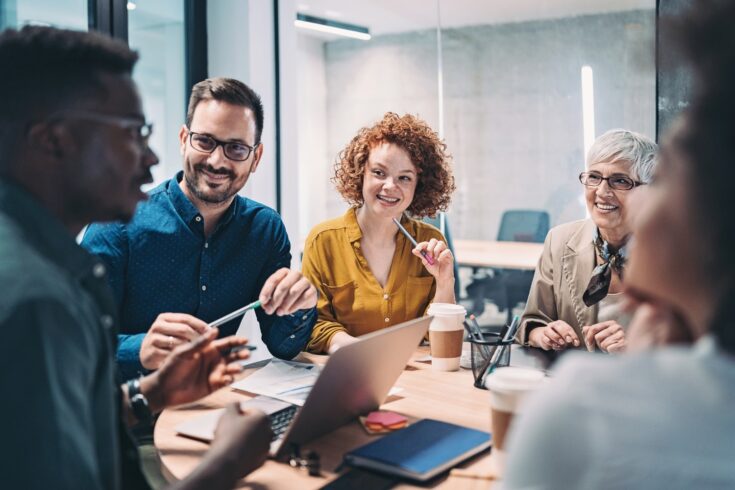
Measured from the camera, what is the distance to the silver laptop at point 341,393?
122 cm

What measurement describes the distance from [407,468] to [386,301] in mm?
1194

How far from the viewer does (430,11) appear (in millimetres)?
4672

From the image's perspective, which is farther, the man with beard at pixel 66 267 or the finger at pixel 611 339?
the finger at pixel 611 339

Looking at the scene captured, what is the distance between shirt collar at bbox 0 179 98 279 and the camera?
919mm

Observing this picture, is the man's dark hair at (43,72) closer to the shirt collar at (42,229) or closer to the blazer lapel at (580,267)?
the shirt collar at (42,229)

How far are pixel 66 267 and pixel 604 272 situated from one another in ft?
5.63

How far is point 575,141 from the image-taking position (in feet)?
14.1

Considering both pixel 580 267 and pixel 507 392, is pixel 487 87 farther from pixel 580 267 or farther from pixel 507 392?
pixel 507 392

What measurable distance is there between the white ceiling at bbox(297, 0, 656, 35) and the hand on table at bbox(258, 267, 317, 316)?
317 cm

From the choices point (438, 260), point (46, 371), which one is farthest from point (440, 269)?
point (46, 371)

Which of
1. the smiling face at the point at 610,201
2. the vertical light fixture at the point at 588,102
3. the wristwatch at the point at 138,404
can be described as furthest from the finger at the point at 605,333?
the vertical light fixture at the point at 588,102

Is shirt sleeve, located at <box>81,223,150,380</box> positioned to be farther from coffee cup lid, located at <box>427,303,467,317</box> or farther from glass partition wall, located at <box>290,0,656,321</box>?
glass partition wall, located at <box>290,0,656,321</box>

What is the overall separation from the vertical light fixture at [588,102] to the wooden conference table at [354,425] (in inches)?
109

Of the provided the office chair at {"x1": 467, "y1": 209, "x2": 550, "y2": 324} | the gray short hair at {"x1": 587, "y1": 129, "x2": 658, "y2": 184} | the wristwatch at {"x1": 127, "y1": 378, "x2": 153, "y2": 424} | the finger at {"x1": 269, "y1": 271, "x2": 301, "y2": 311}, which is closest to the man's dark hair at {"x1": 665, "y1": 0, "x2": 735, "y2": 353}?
the wristwatch at {"x1": 127, "y1": 378, "x2": 153, "y2": 424}
